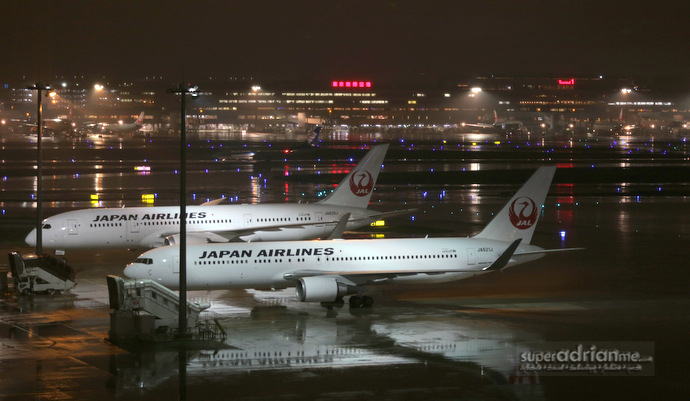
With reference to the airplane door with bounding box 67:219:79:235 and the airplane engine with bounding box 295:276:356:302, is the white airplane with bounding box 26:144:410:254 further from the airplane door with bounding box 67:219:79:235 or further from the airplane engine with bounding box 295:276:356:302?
the airplane engine with bounding box 295:276:356:302

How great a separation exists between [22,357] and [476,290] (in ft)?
Answer: 73.2

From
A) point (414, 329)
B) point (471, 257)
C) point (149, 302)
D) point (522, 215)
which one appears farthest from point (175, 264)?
point (522, 215)

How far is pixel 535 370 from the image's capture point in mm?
29547

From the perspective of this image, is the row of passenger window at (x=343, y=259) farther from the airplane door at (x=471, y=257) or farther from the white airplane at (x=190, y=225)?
the white airplane at (x=190, y=225)

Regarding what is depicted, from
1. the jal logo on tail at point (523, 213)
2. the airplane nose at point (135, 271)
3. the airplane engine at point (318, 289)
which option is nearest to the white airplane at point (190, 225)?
the airplane nose at point (135, 271)

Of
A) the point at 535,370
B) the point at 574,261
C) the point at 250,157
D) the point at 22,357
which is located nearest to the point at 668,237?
the point at 574,261

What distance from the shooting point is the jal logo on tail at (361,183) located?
58375mm

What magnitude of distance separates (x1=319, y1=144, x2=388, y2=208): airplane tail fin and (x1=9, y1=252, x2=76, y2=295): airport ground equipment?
2007 centimetres

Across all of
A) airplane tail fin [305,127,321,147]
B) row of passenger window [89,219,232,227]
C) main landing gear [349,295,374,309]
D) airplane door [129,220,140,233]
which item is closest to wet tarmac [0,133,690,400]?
main landing gear [349,295,374,309]

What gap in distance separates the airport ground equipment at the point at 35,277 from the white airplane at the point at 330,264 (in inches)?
236

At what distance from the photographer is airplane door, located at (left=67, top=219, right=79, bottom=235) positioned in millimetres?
53031

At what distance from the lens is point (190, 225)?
5412 centimetres

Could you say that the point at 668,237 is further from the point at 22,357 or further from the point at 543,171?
the point at 22,357

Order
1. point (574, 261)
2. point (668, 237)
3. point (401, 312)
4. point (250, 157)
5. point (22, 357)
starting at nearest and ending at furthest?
1. point (22, 357)
2. point (401, 312)
3. point (574, 261)
4. point (668, 237)
5. point (250, 157)
